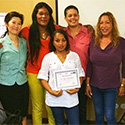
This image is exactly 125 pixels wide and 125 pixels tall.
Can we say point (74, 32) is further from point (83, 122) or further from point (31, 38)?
point (83, 122)

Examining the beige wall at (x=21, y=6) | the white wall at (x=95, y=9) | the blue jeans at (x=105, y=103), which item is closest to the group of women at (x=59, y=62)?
the blue jeans at (x=105, y=103)

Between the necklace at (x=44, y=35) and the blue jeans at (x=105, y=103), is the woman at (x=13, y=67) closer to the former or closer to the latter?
the necklace at (x=44, y=35)

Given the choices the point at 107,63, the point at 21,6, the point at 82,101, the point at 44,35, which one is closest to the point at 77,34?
the point at 44,35

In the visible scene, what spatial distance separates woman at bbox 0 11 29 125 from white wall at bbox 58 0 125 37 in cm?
68

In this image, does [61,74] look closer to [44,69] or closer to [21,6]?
[44,69]

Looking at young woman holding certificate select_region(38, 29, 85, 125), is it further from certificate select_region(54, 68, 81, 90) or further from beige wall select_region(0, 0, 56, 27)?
beige wall select_region(0, 0, 56, 27)

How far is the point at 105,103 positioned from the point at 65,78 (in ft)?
1.64

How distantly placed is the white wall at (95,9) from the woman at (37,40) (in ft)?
1.35

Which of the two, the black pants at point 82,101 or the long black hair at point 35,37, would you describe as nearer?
the long black hair at point 35,37

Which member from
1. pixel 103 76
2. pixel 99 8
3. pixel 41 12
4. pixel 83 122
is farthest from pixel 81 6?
pixel 83 122

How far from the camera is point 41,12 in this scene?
86.7 inches

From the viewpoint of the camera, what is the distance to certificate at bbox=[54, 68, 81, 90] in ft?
6.60

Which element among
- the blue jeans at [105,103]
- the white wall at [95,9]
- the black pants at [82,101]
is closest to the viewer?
the blue jeans at [105,103]

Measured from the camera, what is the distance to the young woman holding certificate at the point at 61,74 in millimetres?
2018
